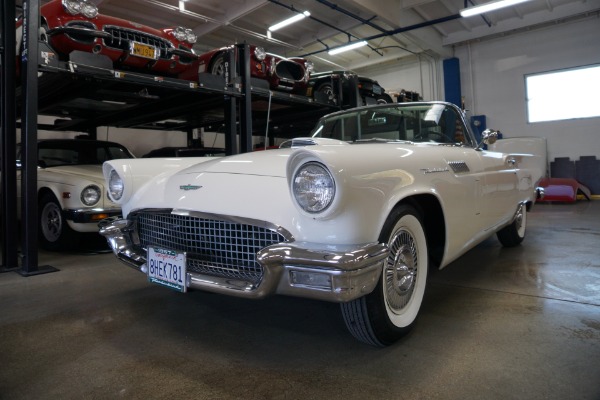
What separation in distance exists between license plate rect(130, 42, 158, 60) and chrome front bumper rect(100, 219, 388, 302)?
3097mm

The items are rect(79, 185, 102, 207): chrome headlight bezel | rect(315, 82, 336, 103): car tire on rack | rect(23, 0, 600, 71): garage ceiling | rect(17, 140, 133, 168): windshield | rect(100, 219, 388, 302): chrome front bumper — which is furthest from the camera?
rect(23, 0, 600, 71): garage ceiling

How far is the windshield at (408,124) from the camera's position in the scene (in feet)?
9.39

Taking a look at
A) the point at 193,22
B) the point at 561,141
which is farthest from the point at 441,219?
the point at 561,141

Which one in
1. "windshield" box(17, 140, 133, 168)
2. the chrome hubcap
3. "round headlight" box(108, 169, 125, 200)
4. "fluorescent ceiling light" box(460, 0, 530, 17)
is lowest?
the chrome hubcap

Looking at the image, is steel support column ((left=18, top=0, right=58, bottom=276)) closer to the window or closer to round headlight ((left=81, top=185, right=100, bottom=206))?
round headlight ((left=81, top=185, right=100, bottom=206))

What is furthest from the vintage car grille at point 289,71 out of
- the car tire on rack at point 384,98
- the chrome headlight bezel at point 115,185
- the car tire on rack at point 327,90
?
the chrome headlight bezel at point 115,185

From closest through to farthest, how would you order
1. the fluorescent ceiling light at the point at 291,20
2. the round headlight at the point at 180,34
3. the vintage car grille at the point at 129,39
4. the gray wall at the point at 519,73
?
the vintage car grille at the point at 129,39 < the round headlight at the point at 180,34 < the fluorescent ceiling light at the point at 291,20 < the gray wall at the point at 519,73

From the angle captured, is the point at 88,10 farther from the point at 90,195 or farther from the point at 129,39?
the point at 90,195

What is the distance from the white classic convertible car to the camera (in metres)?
1.55

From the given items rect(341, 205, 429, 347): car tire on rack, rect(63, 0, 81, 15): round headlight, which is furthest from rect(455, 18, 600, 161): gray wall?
rect(63, 0, 81, 15): round headlight

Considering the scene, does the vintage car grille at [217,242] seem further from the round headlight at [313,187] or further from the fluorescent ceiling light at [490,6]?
the fluorescent ceiling light at [490,6]

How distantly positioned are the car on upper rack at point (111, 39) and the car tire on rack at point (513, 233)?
3.78 meters

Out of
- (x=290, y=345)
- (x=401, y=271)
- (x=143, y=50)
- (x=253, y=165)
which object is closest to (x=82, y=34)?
(x=143, y=50)

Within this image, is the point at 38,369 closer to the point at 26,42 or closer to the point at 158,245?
the point at 158,245
